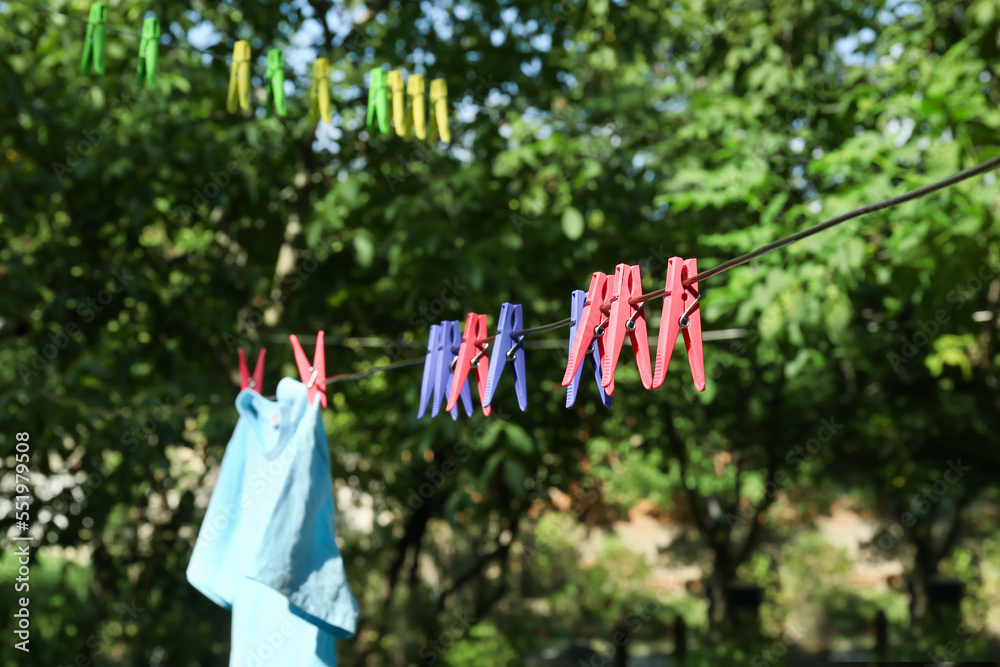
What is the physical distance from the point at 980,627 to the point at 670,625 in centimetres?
327

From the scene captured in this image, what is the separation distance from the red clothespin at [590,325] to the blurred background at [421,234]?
66.1 inches

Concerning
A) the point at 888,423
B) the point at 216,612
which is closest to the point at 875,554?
the point at 888,423

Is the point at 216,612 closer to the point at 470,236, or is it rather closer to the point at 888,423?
the point at 470,236

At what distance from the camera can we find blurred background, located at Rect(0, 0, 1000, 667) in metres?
3.82

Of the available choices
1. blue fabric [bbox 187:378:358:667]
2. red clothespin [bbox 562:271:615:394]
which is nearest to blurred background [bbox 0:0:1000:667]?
blue fabric [bbox 187:378:358:667]

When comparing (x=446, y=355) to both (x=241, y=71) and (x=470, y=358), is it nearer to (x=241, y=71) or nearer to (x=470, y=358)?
(x=470, y=358)

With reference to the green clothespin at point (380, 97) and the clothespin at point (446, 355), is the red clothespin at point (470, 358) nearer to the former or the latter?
the clothespin at point (446, 355)

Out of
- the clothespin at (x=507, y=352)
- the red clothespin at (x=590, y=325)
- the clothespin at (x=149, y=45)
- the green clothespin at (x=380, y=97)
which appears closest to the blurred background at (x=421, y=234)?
the green clothespin at (x=380, y=97)

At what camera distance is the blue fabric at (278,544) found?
219 cm

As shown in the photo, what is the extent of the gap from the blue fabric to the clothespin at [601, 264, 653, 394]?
3.03 ft

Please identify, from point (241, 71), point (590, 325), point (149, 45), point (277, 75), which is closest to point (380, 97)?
point (277, 75)

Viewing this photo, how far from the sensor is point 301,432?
2.34 metres

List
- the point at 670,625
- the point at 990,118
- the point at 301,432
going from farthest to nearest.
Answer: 1. the point at 670,625
2. the point at 990,118
3. the point at 301,432

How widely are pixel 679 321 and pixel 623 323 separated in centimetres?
11
